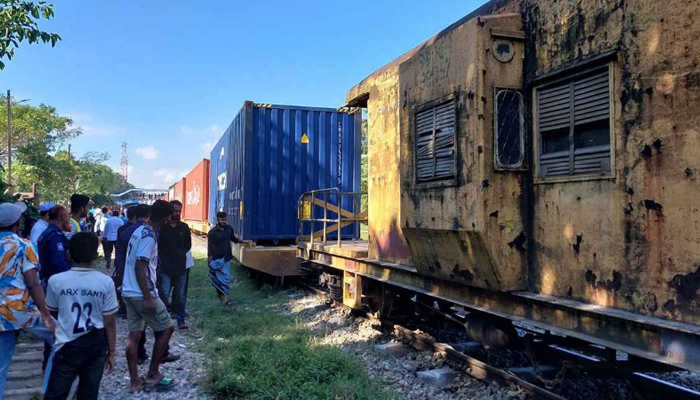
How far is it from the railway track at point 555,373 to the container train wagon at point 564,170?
54cm

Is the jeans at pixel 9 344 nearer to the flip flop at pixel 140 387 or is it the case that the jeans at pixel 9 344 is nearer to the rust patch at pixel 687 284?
the flip flop at pixel 140 387

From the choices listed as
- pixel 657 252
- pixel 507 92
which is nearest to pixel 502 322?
pixel 657 252

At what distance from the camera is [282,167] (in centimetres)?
948

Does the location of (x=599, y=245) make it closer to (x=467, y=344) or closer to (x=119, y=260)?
(x=467, y=344)

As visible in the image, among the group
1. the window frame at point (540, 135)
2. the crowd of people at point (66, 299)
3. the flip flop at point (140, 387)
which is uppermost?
the window frame at point (540, 135)

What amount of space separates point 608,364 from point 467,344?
1.63 metres

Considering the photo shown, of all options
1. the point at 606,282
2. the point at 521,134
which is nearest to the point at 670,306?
the point at 606,282

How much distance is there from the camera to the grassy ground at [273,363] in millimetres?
4102

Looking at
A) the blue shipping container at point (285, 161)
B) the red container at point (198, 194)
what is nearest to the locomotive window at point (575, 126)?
the blue shipping container at point (285, 161)

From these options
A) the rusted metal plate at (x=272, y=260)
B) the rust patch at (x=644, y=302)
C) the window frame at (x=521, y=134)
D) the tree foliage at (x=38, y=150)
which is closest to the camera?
the rust patch at (x=644, y=302)

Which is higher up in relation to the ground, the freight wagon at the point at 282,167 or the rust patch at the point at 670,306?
the freight wagon at the point at 282,167

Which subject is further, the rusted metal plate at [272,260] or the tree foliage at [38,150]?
the tree foliage at [38,150]

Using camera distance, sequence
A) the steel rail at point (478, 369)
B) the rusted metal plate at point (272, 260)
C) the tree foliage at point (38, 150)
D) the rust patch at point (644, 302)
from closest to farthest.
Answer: the rust patch at point (644, 302), the steel rail at point (478, 369), the rusted metal plate at point (272, 260), the tree foliage at point (38, 150)

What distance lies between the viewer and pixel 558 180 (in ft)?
11.1
